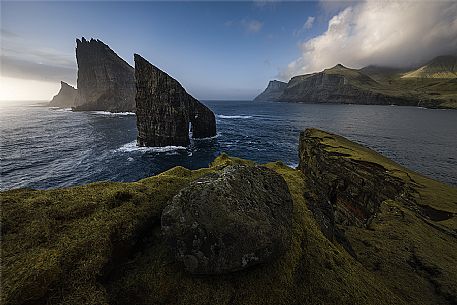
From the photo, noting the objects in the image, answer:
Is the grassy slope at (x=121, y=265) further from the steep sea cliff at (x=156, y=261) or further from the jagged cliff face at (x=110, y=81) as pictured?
the jagged cliff face at (x=110, y=81)

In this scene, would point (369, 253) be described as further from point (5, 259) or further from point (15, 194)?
point (15, 194)

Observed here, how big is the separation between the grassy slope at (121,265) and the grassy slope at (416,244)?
8.99 ft

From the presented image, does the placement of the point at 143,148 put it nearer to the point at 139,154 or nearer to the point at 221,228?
the point at 139,154

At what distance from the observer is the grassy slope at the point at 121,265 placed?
659 cm

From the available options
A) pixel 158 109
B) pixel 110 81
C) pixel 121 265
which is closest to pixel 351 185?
pixel 121 265

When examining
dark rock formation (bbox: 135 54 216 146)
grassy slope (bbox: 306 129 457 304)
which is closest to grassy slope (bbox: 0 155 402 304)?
grassy slope (bbox: 306 129 457 304)

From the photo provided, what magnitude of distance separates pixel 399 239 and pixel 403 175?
11741 millimetres

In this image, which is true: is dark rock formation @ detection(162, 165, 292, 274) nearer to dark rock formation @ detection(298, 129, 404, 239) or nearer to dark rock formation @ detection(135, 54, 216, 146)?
dark rock formation @ detection(298, 129, 404, 239)

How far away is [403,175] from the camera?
23984 millimetres

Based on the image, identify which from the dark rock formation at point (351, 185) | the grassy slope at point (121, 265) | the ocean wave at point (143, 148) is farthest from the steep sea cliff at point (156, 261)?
the ocean wave at point (143, 148)

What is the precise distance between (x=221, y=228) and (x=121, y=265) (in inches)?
163

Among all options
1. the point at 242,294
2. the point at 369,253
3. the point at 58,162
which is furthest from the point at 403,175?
the point at 58,162

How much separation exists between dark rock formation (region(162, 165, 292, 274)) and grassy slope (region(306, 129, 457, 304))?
25.0 feet

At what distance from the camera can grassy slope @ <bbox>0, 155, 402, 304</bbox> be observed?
6586mm
